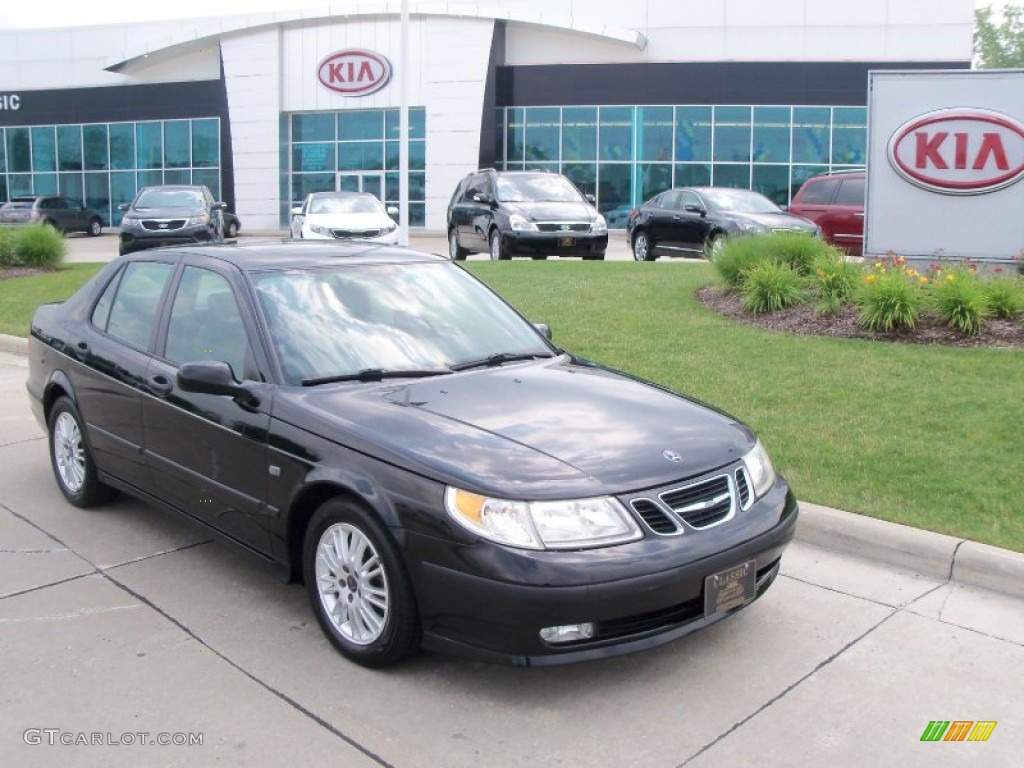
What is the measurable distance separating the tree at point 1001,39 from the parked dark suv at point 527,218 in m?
81.9

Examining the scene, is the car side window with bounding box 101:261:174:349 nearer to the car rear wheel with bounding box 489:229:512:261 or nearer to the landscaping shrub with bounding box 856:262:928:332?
the landscaping shrub with bounding box 856:262:928:332

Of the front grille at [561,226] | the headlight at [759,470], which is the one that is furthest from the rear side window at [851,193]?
the headlight at [759,470]

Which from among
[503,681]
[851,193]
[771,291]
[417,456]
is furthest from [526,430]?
[851,193]

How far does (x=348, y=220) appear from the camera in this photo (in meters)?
19.1

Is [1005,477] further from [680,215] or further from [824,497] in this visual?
[680,215]

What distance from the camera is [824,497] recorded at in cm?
577

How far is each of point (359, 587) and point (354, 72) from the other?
122 feet

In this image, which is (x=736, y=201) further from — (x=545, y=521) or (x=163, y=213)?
(x=545, y=521)

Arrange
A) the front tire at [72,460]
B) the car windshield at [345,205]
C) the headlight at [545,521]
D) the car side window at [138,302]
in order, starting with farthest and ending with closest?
the car windshield at [345,205] → the front tire at [72,460] → the car side window at [138,302] → the headlight at [545,521]

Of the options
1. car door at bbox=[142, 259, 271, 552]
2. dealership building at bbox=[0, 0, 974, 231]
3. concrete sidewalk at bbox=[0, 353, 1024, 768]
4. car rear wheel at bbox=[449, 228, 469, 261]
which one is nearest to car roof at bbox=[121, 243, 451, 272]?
car door at bbox=[142, 259, 271, 552]

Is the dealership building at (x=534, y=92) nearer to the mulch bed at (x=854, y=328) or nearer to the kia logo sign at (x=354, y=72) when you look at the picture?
the kia logo sign at (x=354, y=72)

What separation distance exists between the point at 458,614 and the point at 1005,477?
3.75 meters

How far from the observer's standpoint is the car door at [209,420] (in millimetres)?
4539

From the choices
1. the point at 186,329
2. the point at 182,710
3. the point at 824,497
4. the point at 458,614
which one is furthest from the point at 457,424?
the point at 824,497
